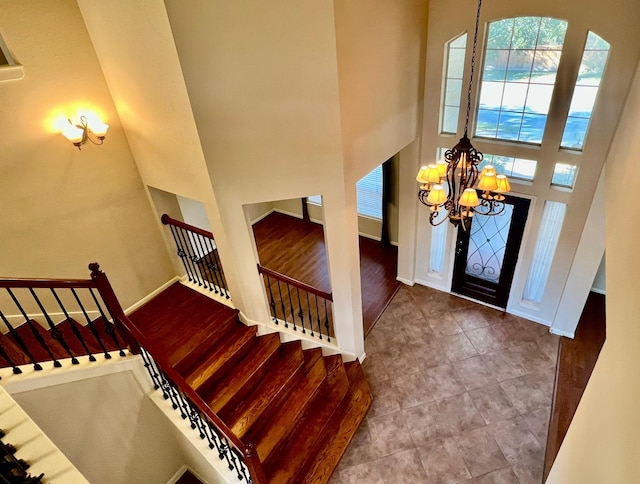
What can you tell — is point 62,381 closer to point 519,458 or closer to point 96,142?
point 96,142

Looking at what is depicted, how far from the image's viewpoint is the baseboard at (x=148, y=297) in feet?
16.2

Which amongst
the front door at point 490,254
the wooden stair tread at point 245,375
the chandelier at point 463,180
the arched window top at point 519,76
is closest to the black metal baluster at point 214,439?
the wooden stair tread at point 245,375

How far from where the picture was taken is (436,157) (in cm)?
538

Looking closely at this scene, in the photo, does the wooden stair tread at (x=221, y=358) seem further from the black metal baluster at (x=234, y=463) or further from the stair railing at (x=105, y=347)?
the black metal baluster at (x=234, y=463)

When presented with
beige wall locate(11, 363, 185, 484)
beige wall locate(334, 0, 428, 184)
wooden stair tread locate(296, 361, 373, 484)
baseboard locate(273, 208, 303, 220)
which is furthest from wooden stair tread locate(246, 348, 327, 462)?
baseboard locate(273, 208, 303, 220)

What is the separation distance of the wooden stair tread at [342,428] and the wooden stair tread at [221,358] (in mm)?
1339

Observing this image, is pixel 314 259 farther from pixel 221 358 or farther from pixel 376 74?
pixel 376 74

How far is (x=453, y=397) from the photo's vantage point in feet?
15.6

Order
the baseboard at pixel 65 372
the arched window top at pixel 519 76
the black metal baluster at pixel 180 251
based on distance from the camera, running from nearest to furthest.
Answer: the baseboard at pixel 65 372 < the arched window top at pixel 519 76 < the black metal baluster at pixel 180 251

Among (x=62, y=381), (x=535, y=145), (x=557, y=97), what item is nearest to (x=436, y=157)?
(x=535, y=145)

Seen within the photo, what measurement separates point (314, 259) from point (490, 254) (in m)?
3.07

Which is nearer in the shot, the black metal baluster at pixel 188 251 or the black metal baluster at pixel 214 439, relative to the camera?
the black metal baluster at pixel 214 439

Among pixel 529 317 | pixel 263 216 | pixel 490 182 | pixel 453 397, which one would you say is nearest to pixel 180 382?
pixel 490 182

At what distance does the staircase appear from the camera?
157 inches
